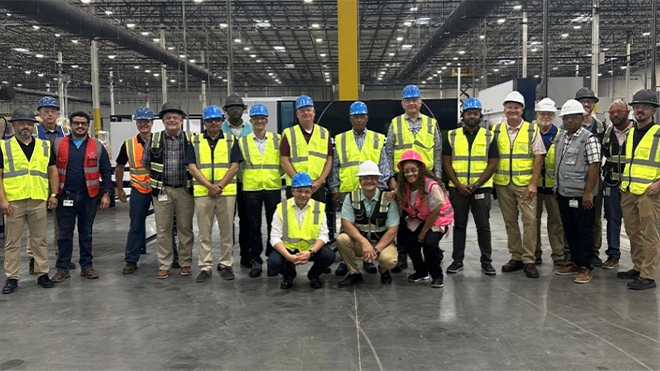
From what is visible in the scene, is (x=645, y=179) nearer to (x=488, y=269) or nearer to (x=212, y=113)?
(x=488, y=269)

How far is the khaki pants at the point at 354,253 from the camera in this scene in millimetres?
4496

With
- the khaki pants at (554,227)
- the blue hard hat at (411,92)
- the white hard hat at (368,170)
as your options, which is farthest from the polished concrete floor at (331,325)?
the blue hard hat at (411,92)

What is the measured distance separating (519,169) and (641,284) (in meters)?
1.46

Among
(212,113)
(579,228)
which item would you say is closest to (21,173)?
(212,113)

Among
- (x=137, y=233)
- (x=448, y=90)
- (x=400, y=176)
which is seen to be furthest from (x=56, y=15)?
(x=448, y=90)

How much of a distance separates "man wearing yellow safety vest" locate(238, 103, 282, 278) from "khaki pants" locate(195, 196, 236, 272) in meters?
0.22

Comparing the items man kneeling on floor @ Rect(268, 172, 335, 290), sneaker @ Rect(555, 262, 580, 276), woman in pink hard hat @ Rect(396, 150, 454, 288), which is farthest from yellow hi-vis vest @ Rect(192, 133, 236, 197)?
sneaker @ Rect(555, 262, 580, 276)

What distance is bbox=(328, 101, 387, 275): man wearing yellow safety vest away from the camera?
16.1 ft

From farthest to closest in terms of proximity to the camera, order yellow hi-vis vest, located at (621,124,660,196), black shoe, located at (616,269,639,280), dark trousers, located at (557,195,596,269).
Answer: black shoe, located at (616,269,639,280), dark trousers, located at (557,195,596,269), yellow hi-vis vest, located at (621,124,660,196)

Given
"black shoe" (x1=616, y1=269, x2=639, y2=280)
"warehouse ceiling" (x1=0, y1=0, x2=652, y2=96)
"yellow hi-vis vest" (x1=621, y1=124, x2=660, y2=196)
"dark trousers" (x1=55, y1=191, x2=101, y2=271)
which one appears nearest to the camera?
"yellow hi-vis vest" (x1=621, y1=124, x2=660, y2=196)

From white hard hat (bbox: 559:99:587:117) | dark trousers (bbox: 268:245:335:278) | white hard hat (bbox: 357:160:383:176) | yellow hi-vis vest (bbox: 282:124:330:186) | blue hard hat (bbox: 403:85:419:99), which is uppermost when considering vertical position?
blue hard hat (bbox: 403:85:419:99)

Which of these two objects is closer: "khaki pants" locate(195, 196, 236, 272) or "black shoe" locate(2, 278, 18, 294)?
"black shoe" locate(2, 278, 18, 294)

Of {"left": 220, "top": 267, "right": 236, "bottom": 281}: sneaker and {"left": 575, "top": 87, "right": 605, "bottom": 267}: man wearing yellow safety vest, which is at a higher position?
{"left": 575, "top": 87, "right": 605, "bottom": 267}: man wearing yellow safety vest

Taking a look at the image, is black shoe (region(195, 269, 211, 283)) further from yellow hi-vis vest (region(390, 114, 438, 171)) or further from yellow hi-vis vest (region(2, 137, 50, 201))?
yellow hi-vis vest (region(390, 114, 438, 171))
